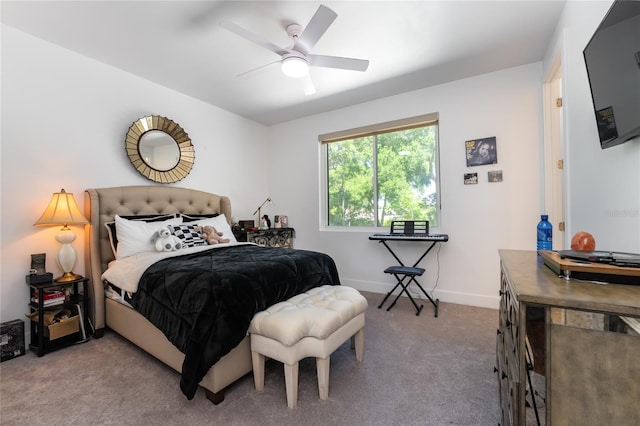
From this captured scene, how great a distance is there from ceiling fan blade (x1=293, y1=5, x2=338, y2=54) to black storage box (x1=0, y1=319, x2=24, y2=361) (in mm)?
3046

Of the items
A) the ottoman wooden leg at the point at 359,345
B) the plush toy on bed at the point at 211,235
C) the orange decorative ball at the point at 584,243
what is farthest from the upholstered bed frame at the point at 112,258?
the orange decorative ball at the point at 584,243

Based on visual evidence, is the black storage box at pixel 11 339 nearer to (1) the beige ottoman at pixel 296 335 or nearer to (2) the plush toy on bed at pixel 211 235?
(2) the plush toy on bed at pixel 211 235

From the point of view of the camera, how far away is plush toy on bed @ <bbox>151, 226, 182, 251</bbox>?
99.8 inches

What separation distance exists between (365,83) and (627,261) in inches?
115

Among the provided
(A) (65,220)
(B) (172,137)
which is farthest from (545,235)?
(B) (172,137)

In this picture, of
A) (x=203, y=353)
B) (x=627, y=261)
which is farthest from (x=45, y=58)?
(x=627, y=261)

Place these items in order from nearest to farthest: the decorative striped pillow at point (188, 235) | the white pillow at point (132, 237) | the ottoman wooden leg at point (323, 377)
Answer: the ottoman wooden leg at point (323, 377) → the white pillow at point (132, 237) → the decorative striped pillow at point (188, 235)

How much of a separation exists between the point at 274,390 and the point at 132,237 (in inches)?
73.9

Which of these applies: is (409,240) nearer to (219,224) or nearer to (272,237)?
(272,237)

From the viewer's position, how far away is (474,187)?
3.15 meters

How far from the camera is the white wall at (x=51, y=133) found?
7.38ft

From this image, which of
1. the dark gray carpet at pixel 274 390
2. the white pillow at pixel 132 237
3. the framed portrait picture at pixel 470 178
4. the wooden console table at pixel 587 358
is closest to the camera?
the wooden console table at pixel 587 358

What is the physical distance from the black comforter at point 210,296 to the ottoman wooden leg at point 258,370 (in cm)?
18

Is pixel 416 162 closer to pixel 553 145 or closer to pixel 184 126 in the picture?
pixel 553 145
